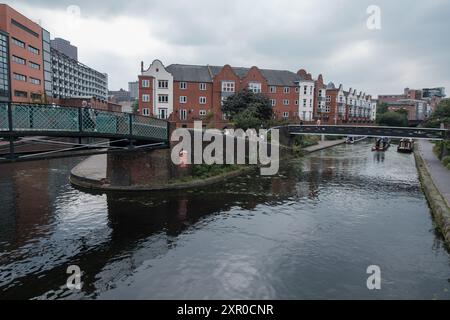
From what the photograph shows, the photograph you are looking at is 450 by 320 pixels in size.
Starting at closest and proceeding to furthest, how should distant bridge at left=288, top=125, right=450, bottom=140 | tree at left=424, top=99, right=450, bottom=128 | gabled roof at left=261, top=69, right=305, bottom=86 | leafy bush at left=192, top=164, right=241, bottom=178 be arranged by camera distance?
leafy bush at left=192, top=164, right=241, bottom=178 → distant bridge at left=288, top=125, right=450, bottom=140 → tree at left=424, top=99, right=450, bottom=128 → gabled roof at left=261, top=69, right=305, bottom=86

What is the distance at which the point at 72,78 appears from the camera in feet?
385

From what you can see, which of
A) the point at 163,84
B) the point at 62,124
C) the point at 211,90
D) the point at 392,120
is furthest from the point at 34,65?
the point at 392,120

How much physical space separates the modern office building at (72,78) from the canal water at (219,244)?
89.2m

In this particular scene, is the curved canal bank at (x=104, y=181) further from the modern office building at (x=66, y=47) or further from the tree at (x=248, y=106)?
the modern office building at (x=66, y=47)

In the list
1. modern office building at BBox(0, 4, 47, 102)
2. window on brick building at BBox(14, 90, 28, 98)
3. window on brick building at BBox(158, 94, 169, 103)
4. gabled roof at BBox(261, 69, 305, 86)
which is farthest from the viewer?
gabled roof at BBox(261, 69, 305, 86)

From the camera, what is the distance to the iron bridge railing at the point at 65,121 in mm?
13953

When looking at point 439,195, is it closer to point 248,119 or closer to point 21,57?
point 248,119

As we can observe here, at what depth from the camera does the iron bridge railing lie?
13953 millimetres

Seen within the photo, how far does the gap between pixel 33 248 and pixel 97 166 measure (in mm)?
18719

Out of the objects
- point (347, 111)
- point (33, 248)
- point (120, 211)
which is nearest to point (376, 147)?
point (347, 111)

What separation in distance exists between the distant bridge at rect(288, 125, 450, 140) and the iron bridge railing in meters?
35.1

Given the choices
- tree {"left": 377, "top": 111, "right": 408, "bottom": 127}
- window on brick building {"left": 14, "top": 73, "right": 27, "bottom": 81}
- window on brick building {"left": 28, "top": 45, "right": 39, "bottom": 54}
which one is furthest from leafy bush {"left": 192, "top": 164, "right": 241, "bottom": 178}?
tree {"left": 377, "top": 111, "right": 408, "bottom": 127}

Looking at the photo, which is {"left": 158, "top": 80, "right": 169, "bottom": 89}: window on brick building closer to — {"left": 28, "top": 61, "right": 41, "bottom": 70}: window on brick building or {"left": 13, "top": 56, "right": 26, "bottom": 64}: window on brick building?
{"left": 13, "top": 56, "right": 26, "bottom": 64}: window on brick building

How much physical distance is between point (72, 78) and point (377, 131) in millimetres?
105279
